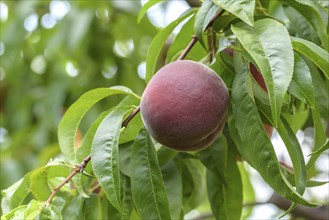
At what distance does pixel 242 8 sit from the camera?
103cm

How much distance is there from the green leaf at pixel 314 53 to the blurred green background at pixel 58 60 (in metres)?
1.35

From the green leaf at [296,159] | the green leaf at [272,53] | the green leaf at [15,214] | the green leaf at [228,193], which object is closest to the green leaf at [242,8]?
the green leaf at [272,53]

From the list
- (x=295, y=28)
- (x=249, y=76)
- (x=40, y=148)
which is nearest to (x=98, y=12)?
(x=40, y=148)

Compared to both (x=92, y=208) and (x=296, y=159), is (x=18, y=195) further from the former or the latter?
(x=296, y=159)

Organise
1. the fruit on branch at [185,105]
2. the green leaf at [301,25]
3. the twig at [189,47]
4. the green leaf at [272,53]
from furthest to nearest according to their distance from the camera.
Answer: the green leaf at [301,25] → the twig at [189,47] → the fruit on branch at [185,105] → the green leaf at [272,53]

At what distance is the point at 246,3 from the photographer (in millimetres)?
1038

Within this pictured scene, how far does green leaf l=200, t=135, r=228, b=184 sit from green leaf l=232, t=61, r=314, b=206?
18 cm

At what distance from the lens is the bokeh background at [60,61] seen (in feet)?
7.95

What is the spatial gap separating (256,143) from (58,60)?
1735mm

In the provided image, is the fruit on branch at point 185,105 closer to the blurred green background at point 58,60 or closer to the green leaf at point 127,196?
the green leaf at point 127,196

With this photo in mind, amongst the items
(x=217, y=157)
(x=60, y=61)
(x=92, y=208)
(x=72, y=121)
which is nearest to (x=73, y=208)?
(x=92, y=208)

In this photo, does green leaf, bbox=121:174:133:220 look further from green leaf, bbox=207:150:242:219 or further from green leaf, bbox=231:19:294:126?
green leaf, bbox=231:19:294:126

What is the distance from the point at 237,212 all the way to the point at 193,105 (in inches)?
11.8

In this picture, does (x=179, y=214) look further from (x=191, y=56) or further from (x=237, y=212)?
(x=191, y=56)
